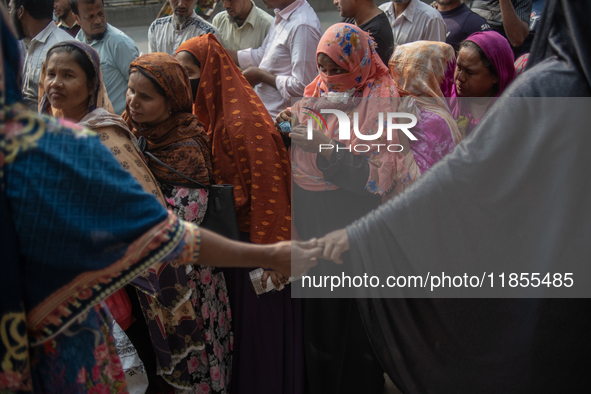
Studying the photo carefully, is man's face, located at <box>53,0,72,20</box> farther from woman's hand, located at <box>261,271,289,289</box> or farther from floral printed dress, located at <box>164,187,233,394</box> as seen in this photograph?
woman's hand, located at <box>261,271,289,289</box>

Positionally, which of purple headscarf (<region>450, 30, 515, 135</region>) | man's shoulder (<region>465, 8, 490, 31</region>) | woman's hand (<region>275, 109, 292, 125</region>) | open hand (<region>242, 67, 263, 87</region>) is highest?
man's shoulder (<region>465, 8, 490, 31</region>)

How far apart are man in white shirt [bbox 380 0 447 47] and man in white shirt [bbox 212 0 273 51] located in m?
1.13

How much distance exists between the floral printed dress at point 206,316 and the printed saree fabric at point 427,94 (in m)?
1.14

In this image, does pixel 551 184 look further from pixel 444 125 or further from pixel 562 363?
pixel 444 125

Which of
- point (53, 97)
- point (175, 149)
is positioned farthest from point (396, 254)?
point (53, 97)

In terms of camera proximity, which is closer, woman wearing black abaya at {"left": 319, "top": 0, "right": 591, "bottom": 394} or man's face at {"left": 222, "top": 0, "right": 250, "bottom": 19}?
woman wearing black abaya at {"left": 319, "top": 0, "right": 591, "bottom": 394}

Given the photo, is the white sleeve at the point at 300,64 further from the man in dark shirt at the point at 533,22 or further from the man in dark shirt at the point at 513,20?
the man in dark shirt at the point at 533,22

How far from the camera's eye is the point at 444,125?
101 inches

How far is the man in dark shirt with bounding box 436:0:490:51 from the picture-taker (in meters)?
3.88

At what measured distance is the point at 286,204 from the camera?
2559 mm

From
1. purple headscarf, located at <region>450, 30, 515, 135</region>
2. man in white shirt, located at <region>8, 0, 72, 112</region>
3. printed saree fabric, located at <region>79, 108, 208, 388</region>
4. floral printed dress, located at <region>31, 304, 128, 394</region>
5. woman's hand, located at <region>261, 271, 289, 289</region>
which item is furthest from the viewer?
man in white shirt, located at <region>8, 0, 72, 112</region>

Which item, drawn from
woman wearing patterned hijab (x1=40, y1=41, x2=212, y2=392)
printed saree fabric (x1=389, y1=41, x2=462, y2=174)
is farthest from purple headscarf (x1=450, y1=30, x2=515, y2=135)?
woman wearing patterned hijab (x1=40, y1=41, x2=212, y2=392)

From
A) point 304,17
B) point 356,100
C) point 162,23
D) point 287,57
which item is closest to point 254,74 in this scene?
point 287,57

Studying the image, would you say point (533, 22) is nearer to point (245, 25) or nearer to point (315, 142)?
point (245, 25)
